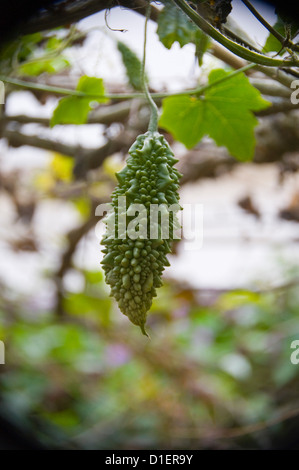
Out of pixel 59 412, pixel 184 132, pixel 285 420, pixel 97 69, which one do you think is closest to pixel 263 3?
pixel 184 132

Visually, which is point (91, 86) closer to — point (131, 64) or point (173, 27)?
point (131, 64)

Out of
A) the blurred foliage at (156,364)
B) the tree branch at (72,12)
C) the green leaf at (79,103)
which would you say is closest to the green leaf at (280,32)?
the tree branch at (72,12)

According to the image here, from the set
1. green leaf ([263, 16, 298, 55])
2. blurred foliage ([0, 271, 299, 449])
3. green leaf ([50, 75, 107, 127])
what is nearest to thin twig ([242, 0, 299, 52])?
green leaf ([263, 16, 298, 55])

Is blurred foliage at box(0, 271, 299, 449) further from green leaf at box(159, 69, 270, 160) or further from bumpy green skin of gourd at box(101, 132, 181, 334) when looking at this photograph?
bumpy green skin of gourd at box(101, 132, 181, 334)

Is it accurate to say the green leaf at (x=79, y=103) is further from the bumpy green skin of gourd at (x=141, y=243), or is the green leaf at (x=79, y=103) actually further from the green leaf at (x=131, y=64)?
the bumpy green skin of gourd at (x=141, y=243)

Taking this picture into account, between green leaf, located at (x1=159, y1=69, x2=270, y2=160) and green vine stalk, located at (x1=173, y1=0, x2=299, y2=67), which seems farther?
green leaf, located at (x1=159, y1=69, x2=270, y2=160)
